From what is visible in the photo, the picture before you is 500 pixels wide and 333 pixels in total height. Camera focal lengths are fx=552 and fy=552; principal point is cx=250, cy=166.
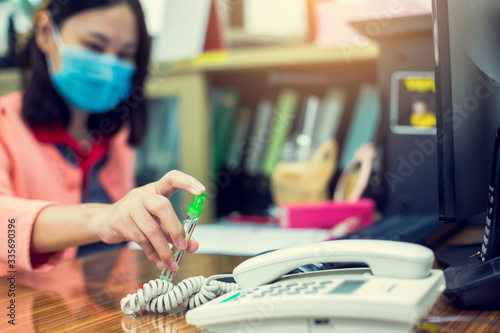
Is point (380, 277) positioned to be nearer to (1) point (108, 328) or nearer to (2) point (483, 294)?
(2) point (483, 294)

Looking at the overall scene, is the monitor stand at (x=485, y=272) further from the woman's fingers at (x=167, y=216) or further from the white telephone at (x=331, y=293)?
the woman's fingers at (x=167, y=216)

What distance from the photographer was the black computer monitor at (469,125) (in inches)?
21.5

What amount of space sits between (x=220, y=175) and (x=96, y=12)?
1.96 feet

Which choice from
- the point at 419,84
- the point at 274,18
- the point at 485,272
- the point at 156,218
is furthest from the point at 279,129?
the point at 485,272

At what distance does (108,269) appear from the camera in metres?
0.81

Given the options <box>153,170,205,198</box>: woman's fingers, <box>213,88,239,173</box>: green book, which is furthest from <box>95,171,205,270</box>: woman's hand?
<box>213,88,239,173</box>: green book

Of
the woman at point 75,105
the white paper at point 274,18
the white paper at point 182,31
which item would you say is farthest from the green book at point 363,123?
the woman at point 75,105

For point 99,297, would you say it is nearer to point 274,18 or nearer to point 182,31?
point 182,31

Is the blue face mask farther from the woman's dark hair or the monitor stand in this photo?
the monitor stand

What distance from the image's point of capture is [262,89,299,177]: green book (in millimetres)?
1603

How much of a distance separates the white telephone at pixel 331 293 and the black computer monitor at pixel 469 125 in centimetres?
9

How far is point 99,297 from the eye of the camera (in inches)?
25.1

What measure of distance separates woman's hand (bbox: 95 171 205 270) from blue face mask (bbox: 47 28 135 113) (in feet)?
2.40

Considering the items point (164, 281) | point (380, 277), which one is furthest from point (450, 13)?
point (164, 281)
